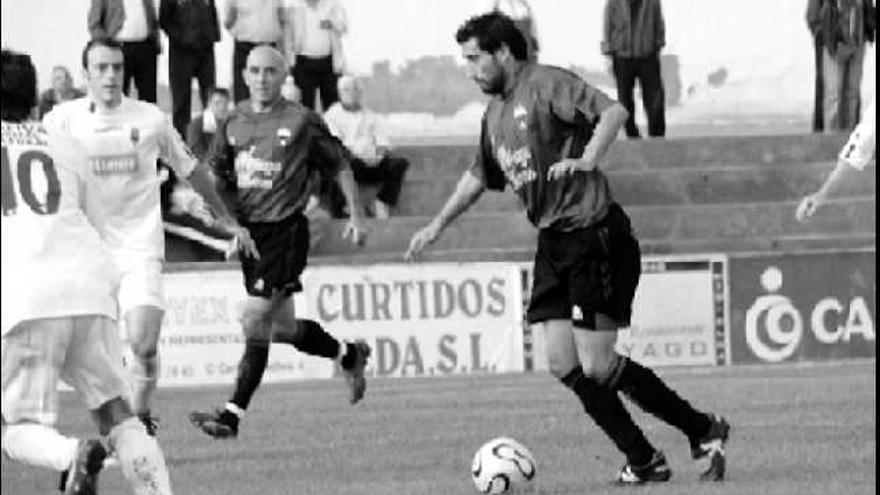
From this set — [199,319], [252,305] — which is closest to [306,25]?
[199,319]

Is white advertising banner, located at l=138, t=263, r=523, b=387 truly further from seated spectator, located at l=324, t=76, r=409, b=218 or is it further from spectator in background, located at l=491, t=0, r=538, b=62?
spectator in background, located at l=491, t=0, r=538, b=62

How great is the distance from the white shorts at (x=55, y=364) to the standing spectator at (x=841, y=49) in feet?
61.8

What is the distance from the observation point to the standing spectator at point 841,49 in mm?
29344

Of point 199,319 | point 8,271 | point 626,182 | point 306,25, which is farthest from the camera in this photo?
point 626,182

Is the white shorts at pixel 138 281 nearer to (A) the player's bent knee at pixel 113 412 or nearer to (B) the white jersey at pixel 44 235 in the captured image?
(A) the player's bent knee at pixel 113 412

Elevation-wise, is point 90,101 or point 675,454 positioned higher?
point 90,101

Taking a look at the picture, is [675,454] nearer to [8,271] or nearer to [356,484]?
[356,484]

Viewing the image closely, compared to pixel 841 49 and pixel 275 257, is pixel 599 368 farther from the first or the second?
pixel 841 49

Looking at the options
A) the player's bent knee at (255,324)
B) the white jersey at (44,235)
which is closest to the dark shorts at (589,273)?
the white jersey at (44,235)

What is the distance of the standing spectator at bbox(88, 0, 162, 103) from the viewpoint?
85.7 ft

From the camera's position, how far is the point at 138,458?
1125cm

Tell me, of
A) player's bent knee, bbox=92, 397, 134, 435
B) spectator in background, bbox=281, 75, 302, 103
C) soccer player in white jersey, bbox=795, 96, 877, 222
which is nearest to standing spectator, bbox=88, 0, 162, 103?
spectator in background, bbox=281, 75, 302, 103

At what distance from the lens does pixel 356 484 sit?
46.4 feet

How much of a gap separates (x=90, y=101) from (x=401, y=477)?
2912mm
